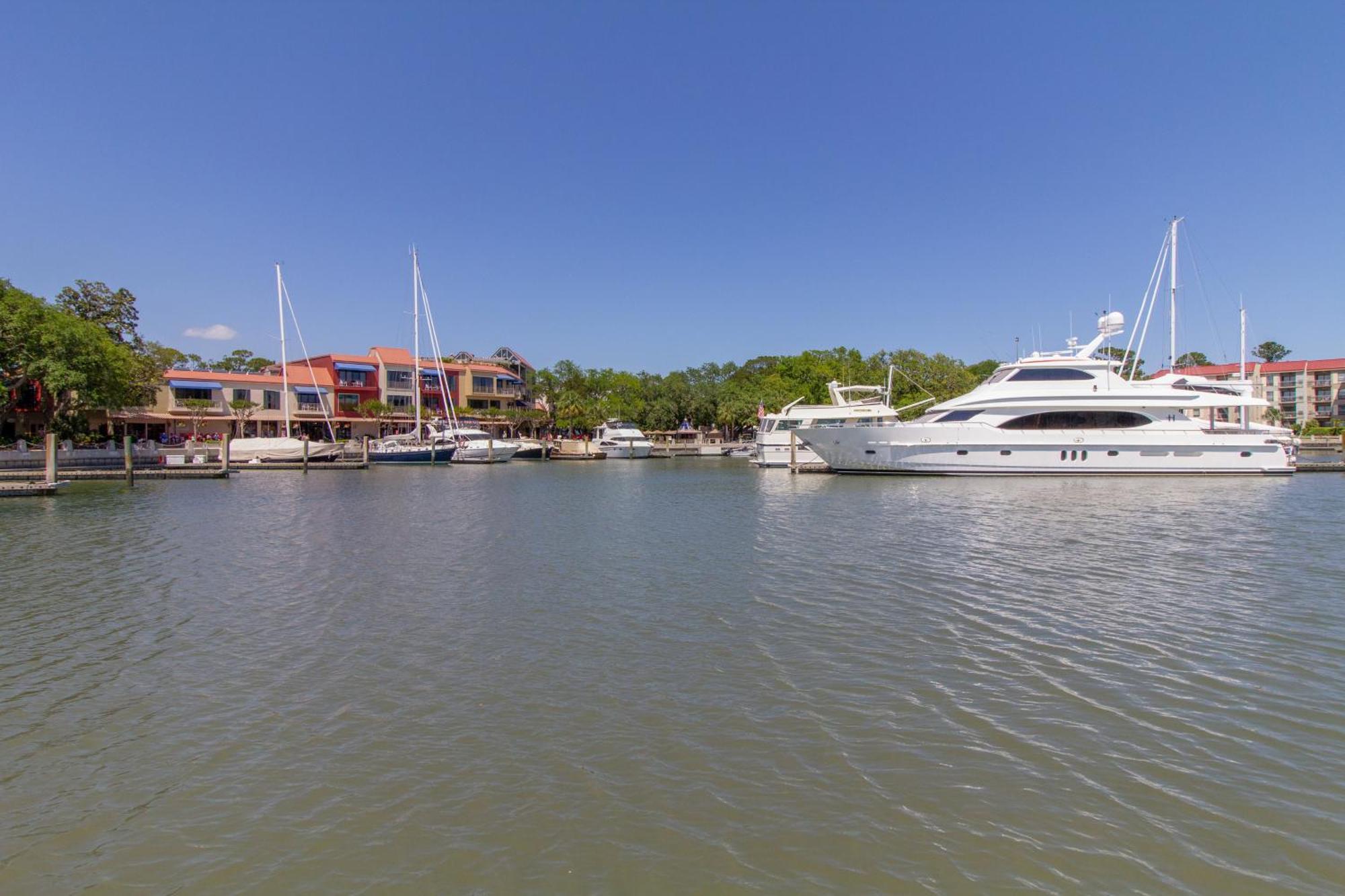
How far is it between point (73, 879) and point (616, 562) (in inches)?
439

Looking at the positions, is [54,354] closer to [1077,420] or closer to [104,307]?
[104,307]

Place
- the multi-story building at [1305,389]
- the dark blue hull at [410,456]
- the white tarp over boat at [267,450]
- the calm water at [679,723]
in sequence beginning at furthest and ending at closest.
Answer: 1. the multi-story building at [1305,389]
2. the dark blue hull at [410,456]
3. the white tarp over boat at [267,450]
4. the calm water at [679,723]

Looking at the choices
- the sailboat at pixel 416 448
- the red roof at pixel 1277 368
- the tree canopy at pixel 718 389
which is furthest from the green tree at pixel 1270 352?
the sailboat at pixel 416 448

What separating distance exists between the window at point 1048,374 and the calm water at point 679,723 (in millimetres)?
24445

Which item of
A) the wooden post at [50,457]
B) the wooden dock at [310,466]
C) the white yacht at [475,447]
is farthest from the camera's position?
the white yacht at [475,447]

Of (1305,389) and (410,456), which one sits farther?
(1305,389)

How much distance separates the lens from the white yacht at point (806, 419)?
4619 centimetres

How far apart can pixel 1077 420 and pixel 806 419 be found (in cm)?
1629

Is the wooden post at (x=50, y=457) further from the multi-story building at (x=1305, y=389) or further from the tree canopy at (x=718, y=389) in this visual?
the multi-story building at (x=1305, y=389)

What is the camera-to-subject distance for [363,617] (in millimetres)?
10938

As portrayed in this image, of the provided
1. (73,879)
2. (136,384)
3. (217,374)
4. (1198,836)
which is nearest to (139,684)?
(73,879)

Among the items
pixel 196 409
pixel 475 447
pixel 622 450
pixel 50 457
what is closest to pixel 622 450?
pixel 622 450

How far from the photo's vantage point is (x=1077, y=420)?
39.2 m

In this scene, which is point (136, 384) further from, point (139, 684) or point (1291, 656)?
point (1291, 656)
